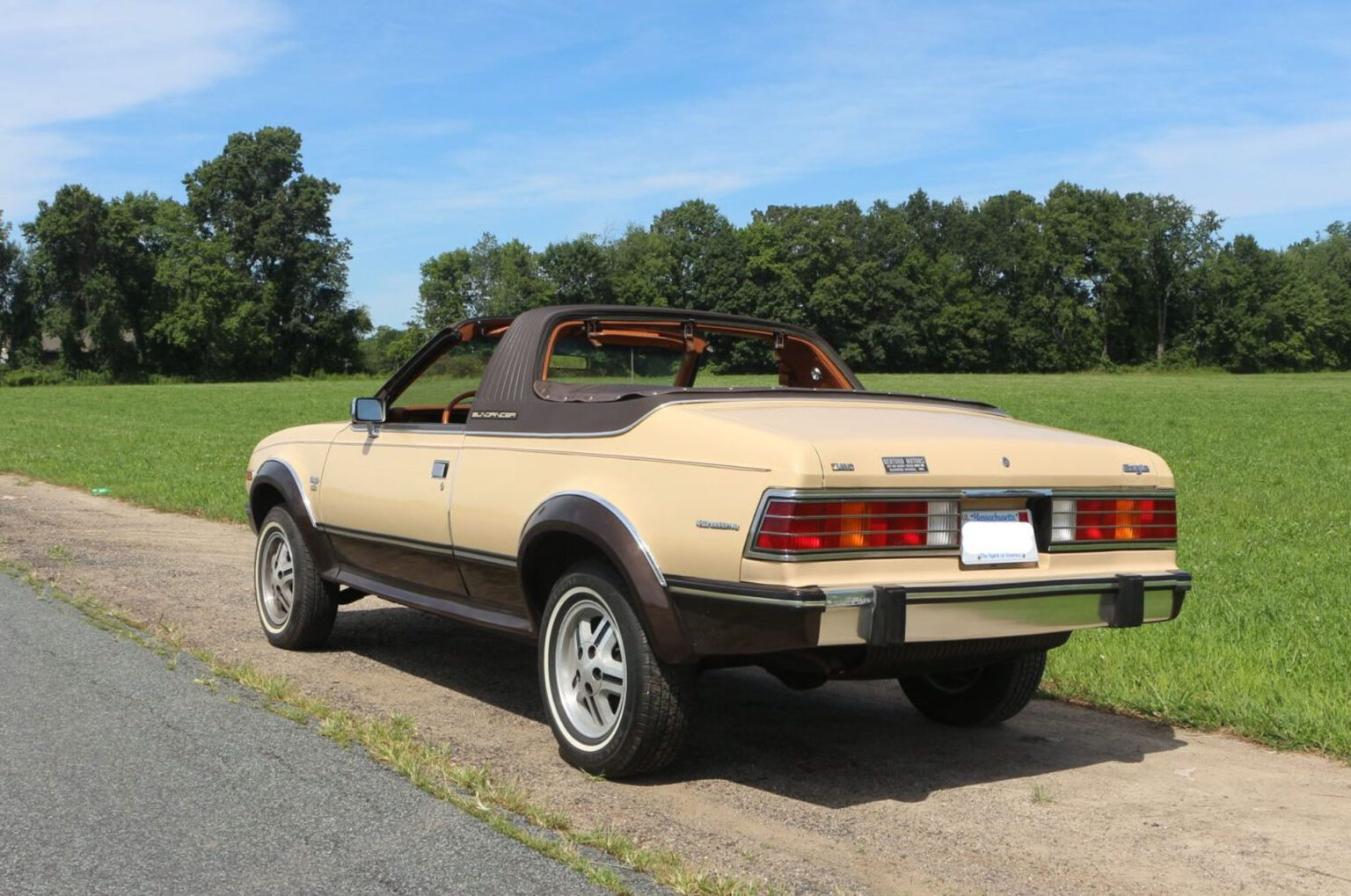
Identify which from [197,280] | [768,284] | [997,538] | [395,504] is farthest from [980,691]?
[768,284]

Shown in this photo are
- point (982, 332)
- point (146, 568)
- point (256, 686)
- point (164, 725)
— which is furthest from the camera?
point (982, 332)

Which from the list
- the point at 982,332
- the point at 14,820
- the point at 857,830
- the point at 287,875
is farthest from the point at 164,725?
the point at 982,332

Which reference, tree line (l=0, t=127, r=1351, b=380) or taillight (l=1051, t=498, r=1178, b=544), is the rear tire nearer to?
taillight (l=1051, t=498, r=1178, b=544)

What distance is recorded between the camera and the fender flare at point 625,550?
4.42 metres

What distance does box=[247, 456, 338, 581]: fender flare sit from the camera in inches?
268

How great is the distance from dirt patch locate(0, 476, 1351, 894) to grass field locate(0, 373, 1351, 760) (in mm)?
396

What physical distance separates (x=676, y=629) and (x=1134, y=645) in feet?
11.9

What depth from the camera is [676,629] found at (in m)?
4.40

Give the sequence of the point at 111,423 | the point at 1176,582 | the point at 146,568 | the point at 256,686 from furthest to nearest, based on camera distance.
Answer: the point at 111,423
the point at 146,568
the point at 256,686
the point at 1176,582

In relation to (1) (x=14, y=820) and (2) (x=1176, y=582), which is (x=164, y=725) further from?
(2) (x=1176, y=582)

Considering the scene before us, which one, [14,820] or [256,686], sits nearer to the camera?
[14,820]

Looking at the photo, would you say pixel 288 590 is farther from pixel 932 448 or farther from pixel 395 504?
pixel 932 448

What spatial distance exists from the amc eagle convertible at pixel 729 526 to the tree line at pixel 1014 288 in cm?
8992

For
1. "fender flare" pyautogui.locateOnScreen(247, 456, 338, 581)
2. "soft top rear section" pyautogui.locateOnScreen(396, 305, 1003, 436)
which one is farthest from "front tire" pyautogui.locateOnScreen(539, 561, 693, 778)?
"fender flare" pyautogui.locateOnScreen(247, 456, 338, 581)
